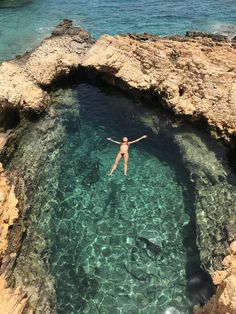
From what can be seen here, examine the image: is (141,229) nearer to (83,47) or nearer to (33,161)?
(33,161)

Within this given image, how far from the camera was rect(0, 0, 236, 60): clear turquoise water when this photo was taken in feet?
106

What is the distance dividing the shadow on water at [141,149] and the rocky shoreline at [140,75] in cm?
102

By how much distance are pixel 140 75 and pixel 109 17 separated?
1933 cm

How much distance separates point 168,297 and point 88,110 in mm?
11385

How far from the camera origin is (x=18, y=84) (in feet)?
60.4

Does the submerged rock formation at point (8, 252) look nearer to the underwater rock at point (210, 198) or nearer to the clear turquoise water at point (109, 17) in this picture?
the underwater rock at point (210, 198)

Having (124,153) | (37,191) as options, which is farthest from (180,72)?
(37,191)

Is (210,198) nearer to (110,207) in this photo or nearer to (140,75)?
(110,207)

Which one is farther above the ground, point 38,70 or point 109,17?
point 38,70

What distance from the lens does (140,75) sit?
19.1 meters

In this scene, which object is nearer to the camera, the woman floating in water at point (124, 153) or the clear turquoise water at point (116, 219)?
the clear turquoise water at point (116, 219)

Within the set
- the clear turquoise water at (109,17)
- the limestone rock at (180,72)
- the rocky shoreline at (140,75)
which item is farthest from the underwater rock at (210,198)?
the clear turquoise water at (109,17)

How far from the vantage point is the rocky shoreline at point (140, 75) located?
1728 centimetres

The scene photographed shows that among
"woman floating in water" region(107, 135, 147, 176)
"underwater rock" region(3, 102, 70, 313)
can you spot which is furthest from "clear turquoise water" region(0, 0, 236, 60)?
"woman floating in water" region(107, 135, 147, 176)
